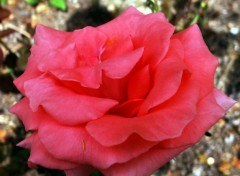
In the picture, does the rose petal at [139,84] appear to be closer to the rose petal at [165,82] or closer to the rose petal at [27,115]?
the rose petal at [165,82]

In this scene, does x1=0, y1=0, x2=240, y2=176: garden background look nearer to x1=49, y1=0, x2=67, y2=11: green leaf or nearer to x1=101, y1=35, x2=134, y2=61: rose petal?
x1=49, y1=0, x2=67, y2=11: green leaf

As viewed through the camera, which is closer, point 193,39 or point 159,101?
point 159,101

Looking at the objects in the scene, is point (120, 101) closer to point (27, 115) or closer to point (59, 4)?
point (27, 115)

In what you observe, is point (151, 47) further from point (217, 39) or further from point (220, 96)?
point (217, 39)

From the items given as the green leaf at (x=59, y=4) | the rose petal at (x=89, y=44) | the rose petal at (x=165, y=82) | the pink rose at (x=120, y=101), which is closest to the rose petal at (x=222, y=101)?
the pink rose at (x=120, y=101)

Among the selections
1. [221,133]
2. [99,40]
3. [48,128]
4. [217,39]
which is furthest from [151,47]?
[217,39]

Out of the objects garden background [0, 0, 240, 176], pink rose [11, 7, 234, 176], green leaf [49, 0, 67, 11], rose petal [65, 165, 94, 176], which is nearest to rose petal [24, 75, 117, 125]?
pink rose [11, 7, 234, 176]

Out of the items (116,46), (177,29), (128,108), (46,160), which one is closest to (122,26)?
(116,46)

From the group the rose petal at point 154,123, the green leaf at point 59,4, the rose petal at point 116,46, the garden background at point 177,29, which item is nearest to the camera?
the rose petal at point 154,123
